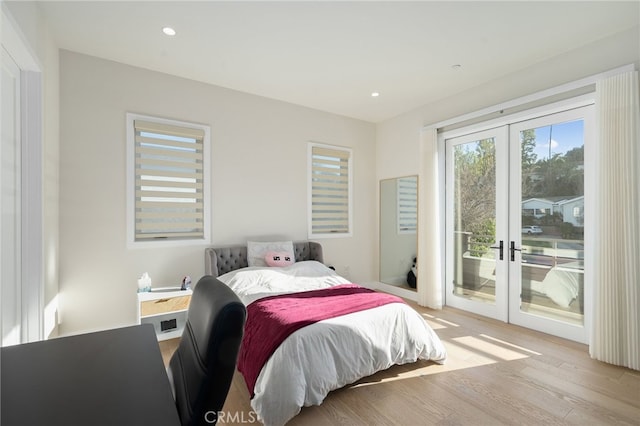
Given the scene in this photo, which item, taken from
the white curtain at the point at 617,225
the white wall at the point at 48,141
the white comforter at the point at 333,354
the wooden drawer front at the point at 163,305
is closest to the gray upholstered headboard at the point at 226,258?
the wooden drawer front at the point at 163,305

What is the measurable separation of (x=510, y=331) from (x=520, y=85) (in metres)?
2.76

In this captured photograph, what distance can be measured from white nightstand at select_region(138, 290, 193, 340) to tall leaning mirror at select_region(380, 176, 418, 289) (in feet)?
10.3

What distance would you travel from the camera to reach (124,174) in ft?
10.6

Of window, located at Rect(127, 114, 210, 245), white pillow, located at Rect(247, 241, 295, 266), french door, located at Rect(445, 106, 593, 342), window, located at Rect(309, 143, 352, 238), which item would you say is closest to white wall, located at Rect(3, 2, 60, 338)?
window, located at Rect(127, 114, 210, 245)

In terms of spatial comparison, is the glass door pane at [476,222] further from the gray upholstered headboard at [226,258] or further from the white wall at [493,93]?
the gray upholstered headboard at [226,258]

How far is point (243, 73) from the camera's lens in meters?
3.43

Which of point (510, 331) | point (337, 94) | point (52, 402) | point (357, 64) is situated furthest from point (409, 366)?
point (337, 94)

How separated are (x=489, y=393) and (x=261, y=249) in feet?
8.87

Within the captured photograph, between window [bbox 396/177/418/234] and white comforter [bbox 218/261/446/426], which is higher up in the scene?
window [bbox 396/177/418/234]

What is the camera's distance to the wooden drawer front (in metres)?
2.89

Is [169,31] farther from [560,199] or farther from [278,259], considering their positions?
[560,199]

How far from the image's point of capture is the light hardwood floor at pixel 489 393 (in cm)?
194

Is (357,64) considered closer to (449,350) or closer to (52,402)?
(449,350)

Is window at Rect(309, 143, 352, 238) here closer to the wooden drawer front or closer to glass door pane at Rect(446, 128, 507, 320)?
glass door pane at Rect(446, 128, 507, 320)
